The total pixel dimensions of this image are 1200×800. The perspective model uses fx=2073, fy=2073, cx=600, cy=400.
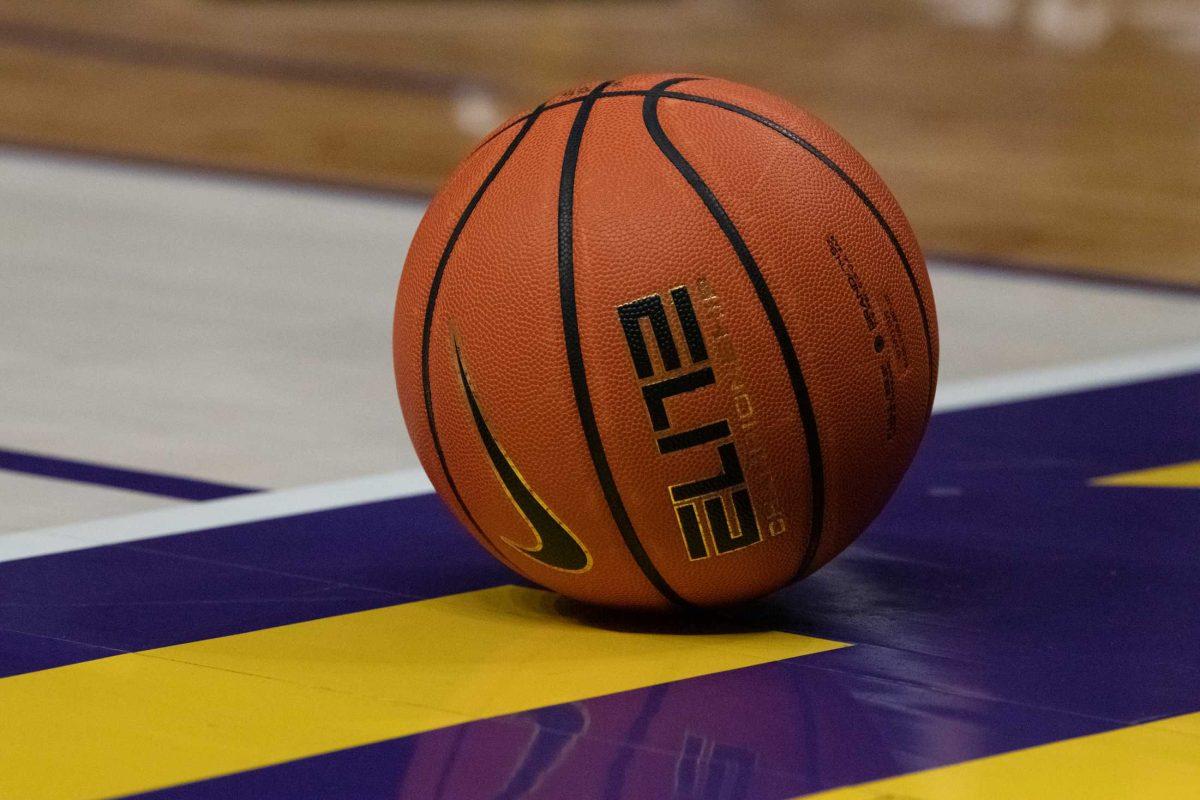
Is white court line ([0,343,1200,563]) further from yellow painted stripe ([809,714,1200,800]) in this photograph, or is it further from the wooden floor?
the wooden floor

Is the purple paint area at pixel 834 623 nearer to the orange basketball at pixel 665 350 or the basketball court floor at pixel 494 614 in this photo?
the basketball court floor at pixel 494 614

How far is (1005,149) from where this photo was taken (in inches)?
388

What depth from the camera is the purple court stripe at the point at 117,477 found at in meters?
4.32

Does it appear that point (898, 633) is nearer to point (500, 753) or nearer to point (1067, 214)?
point (500, 753)

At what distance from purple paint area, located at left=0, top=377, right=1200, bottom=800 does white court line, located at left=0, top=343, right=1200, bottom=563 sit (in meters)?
0.07

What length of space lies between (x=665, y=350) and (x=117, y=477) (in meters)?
1.79

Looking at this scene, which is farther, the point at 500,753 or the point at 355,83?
the point at 355,83

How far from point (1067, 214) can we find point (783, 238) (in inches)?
211

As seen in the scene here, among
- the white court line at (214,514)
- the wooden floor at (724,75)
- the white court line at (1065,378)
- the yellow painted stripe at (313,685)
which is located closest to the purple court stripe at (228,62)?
the wooden floor at (724,75)

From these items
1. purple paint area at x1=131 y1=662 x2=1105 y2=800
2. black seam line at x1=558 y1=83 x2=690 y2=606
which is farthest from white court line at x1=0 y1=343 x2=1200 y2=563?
purple paint area at x1=131 y1=662 x2=1105 y2=800

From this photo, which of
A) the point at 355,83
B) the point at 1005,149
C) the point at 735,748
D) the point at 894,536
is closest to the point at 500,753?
the point at 735,748

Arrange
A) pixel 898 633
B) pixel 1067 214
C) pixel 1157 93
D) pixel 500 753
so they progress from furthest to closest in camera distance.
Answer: pixel 1157 93 → pixel 1067 214 → pixel 898 633 → pixel 500 753

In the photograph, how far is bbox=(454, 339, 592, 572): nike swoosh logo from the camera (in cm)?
319

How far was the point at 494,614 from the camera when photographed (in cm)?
345
